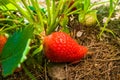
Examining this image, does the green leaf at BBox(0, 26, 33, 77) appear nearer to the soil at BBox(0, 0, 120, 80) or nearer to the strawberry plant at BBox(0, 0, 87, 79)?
the strawberry plant at BBox(0, 0, 87, 79)

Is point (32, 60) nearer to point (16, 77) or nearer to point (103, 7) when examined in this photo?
point (16, 77)

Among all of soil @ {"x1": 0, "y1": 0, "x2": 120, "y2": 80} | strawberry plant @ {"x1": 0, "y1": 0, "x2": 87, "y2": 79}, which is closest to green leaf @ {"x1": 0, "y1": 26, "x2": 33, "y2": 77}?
strawberry plant @ {"x1": 0, "y1": 0, "x2": 87, "y2": 79}

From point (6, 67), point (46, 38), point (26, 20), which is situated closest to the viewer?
point (6, 67)

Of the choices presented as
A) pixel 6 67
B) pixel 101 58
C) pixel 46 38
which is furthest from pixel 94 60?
pixel 6 67

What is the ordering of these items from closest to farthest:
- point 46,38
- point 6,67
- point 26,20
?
point 6,67, point 46,38, point 26,20

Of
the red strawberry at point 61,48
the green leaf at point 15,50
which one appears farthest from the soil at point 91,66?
the green leaf at point 15,50

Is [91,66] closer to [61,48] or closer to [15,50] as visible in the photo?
[61,48]

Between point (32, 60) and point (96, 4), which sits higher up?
point (96, 4)
